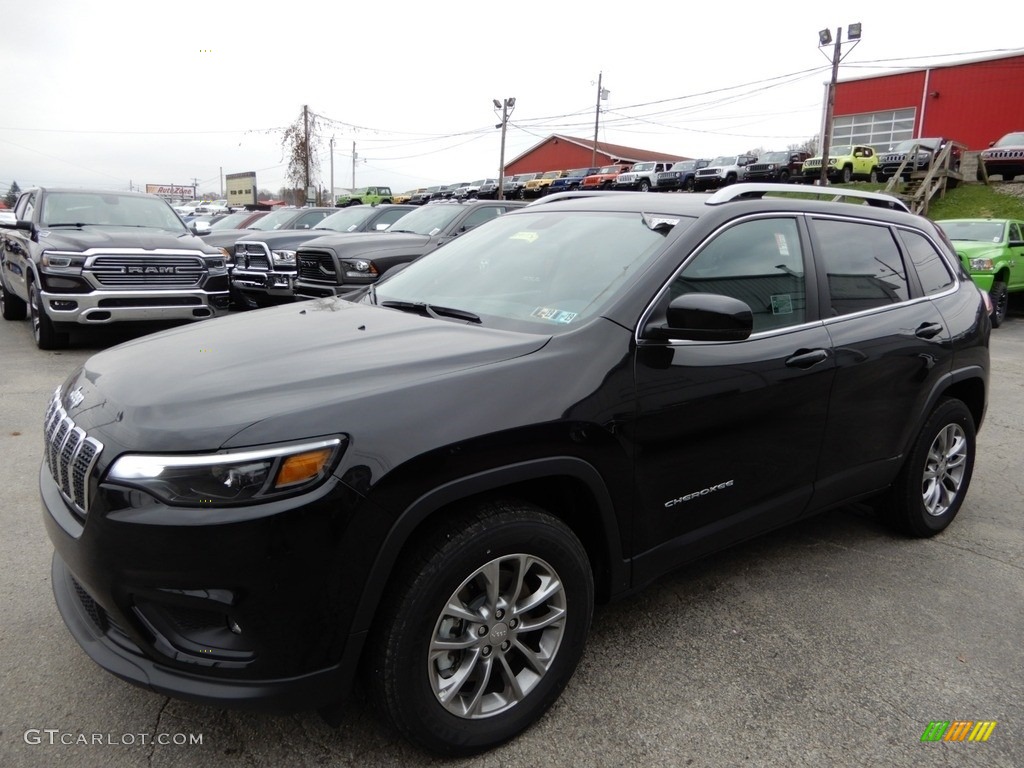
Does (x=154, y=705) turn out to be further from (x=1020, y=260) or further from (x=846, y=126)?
(x=846, y=126)

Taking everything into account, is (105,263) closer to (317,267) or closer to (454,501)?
(317,267)

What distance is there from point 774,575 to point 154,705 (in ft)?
8.80

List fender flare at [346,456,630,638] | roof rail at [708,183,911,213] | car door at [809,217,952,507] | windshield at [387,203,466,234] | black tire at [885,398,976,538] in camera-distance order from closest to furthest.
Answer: fender flare at [346,456,630,638] < roof rail at [708,183,911,213] < car door at [809,217,952,507] < black tire at [885,398,976,538] < windshield at [387,203,466,234]

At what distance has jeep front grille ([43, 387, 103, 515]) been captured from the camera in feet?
6.79

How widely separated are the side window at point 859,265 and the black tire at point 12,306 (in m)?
11.1

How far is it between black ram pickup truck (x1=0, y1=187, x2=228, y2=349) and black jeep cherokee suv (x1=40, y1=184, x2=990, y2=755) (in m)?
5.54

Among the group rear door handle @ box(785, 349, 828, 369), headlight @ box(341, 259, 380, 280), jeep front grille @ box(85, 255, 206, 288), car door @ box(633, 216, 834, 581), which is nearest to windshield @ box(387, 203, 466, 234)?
headlight @ box(341, 259, 380, 280)

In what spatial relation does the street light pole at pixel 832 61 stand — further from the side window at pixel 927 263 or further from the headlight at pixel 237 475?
the headlight at pixel 237 475

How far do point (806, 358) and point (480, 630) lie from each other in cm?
178

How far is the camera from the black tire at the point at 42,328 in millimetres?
8070

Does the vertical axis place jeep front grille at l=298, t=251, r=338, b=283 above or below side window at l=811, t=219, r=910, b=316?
below

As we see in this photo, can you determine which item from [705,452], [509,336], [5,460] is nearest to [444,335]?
[509,336]

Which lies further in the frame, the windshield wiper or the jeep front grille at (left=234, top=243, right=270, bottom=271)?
the jeep front grille at (left=234, top=243, right=270, bottom=271)

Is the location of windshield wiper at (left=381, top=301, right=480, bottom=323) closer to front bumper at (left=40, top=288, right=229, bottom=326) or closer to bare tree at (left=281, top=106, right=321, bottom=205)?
front bumper at (left=40, top=288, right=229, bottom=326)
